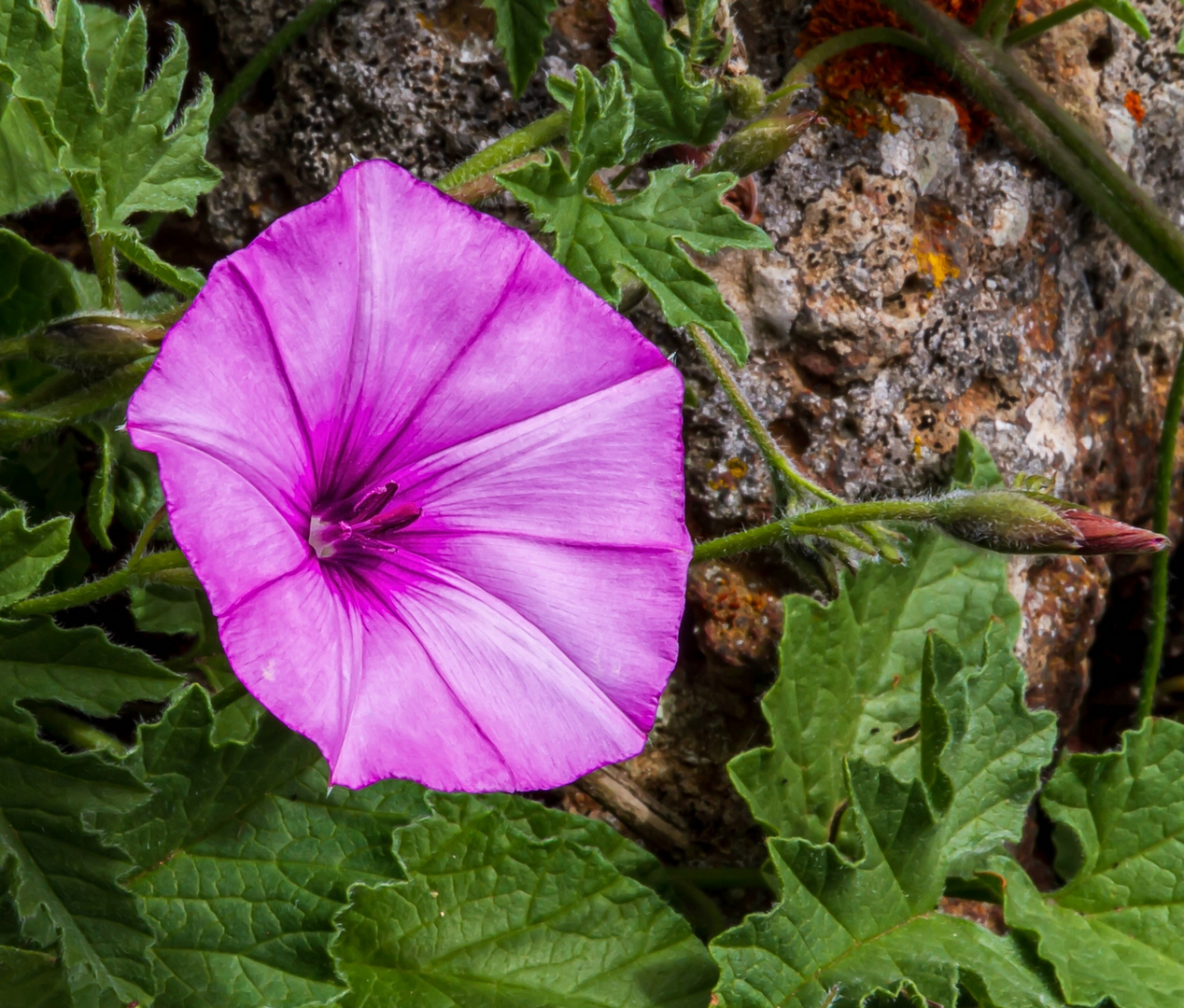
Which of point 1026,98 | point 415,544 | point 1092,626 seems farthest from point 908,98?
point 415,544

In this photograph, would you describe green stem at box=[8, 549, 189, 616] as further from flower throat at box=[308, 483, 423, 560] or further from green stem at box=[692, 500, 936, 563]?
green stem at box=[692, 500, 936, 563]

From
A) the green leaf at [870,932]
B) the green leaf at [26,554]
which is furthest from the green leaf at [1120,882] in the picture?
the green leaf at [26,554]

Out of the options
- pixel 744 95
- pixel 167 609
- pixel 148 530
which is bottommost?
pixel 167 609

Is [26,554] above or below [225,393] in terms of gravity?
below

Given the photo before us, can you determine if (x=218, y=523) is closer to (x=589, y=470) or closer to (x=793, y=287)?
(x=589, y=470)

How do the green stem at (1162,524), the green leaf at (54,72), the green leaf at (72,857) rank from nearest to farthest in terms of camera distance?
the green leaf at (72,857), the green leaf at (54,72), the green stem at (1162,524)

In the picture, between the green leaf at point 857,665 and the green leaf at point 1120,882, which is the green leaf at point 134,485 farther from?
the green leaf at point 1120,882

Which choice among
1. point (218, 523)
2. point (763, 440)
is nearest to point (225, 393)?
point (218, 523)
